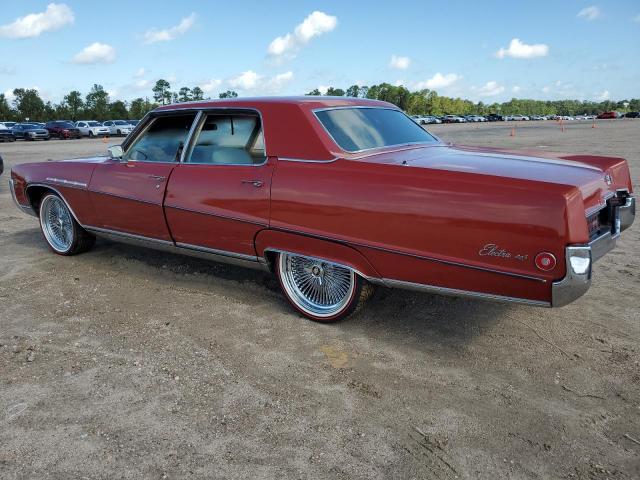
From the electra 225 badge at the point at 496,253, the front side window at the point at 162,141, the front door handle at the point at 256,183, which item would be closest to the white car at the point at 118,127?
the front side window at the point at 162,141

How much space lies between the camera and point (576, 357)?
3.26 m

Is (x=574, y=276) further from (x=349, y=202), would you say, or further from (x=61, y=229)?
(x=61, y=229)

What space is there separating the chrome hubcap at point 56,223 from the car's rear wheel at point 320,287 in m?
2.78

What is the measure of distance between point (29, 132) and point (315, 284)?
36.4 meters

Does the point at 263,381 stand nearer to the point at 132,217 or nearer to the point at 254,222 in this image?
Result: the point at 254,222

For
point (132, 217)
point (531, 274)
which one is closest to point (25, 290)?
point (132, 217)

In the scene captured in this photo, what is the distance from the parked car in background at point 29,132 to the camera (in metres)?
34.4

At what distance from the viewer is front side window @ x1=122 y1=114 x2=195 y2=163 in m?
4.46

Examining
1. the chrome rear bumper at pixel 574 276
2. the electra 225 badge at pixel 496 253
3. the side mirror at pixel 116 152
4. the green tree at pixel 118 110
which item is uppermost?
the green tree at pixel 118 110

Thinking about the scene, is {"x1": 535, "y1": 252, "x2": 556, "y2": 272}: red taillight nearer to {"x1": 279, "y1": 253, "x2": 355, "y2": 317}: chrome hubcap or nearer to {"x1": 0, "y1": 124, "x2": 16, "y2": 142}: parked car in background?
{"x1": 279, "y1": 253, "x2": 355, "y2": 317}: chrome hubcap

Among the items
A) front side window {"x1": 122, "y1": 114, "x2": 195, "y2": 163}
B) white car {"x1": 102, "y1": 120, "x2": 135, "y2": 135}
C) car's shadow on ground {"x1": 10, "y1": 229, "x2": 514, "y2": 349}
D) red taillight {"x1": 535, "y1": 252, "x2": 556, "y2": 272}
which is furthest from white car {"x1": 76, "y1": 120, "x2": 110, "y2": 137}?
red taillight {"x1": 535, "y1": 252, "x2": 556, "y2": 272}

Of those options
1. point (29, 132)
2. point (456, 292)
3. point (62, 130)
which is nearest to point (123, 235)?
point (456, 292)

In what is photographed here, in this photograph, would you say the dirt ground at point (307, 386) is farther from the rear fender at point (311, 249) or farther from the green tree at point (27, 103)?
the green tree at point (27, 103)

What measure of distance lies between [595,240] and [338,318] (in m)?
1.65
